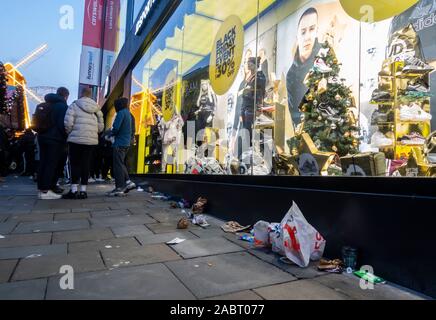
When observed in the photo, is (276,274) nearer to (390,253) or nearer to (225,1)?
(390,253)

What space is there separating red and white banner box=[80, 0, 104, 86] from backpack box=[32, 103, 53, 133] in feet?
48.5

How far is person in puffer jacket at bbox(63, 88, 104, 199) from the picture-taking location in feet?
17.9

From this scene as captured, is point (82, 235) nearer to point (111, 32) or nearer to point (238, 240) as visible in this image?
point (238, 240)

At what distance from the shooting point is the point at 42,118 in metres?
5.48

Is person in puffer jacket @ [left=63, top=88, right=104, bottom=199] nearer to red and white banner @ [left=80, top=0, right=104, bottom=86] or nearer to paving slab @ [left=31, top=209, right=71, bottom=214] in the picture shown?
paving slab @ [left=31, top=209, right=71, bottom=214]

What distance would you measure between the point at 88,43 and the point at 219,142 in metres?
16.9

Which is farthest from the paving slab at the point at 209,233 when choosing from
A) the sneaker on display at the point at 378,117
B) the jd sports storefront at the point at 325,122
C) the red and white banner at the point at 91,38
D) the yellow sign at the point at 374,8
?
the red and white banner at the point at 91,38

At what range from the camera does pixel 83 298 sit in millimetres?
1631

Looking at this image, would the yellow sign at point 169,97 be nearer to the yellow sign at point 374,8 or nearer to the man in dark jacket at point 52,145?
the man in dark jacket at point 52,145

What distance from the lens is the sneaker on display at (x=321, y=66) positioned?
3215mm

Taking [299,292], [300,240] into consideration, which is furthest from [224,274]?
[300,240]

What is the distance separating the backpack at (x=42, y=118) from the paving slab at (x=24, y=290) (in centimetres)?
429

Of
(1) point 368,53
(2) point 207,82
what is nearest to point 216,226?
(1) point 368,53
